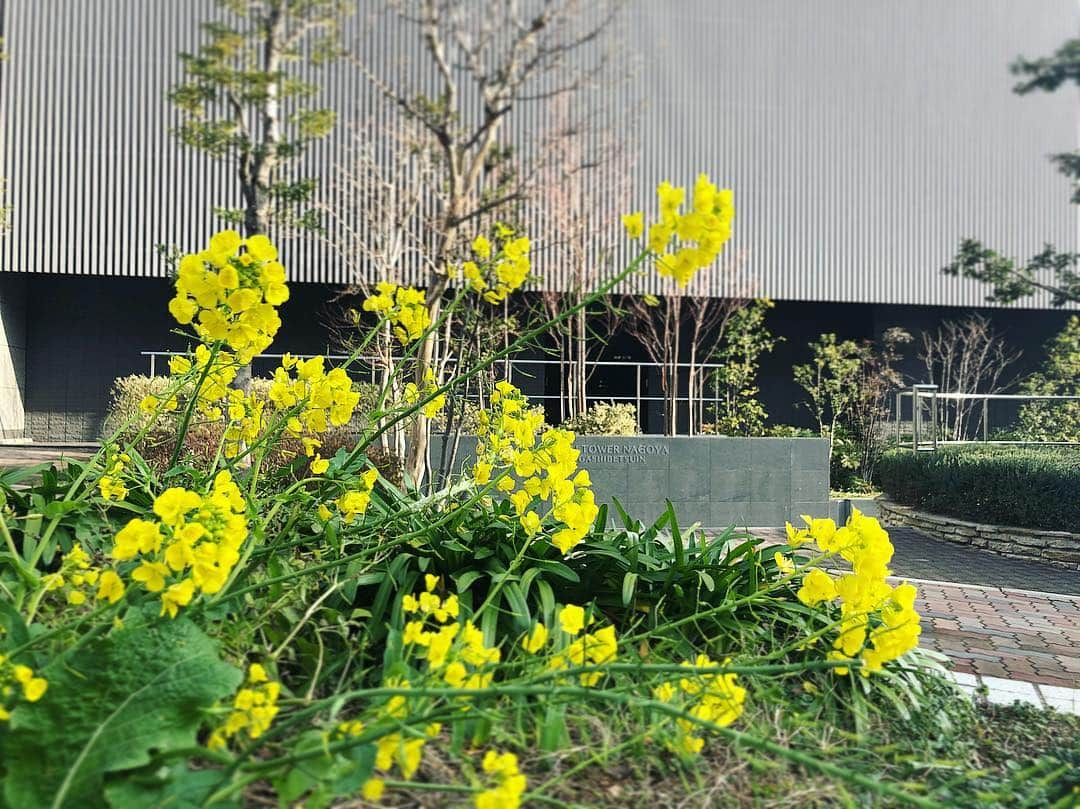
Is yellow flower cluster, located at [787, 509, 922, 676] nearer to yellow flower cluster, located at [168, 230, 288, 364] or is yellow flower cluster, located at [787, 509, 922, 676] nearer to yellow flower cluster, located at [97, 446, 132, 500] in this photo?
yellow flower cluster, located at [168, 230, 288, 364]

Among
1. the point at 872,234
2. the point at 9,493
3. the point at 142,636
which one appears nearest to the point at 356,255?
the point at 872,234

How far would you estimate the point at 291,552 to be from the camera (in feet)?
7.33

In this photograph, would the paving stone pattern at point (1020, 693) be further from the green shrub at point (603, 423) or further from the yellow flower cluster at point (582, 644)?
the green shrub at point (603, 423)

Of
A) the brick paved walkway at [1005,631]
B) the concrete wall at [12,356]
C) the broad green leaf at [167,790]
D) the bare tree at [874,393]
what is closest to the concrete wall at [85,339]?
the concrete wall at [12,356]

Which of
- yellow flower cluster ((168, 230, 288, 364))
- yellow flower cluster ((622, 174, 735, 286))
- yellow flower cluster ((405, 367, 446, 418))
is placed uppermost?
yellow flower cluster ((622, 174, 735, 286))

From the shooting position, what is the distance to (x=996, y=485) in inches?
346

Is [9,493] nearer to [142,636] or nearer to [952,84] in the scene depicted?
[142,636]

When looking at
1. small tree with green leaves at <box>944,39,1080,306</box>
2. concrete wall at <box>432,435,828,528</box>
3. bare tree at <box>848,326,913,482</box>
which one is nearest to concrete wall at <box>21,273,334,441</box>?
concrete wall at <box>432,435,828,528</box>

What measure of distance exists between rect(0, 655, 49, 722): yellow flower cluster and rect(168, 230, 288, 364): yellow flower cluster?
2.03ft

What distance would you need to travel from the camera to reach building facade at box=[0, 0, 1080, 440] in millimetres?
15969

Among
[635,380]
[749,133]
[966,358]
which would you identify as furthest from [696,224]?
[966,358]

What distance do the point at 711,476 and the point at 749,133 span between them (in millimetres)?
9544

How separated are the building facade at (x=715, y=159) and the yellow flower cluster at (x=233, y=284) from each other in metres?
14.1

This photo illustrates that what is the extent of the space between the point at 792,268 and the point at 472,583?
16.1 metres
